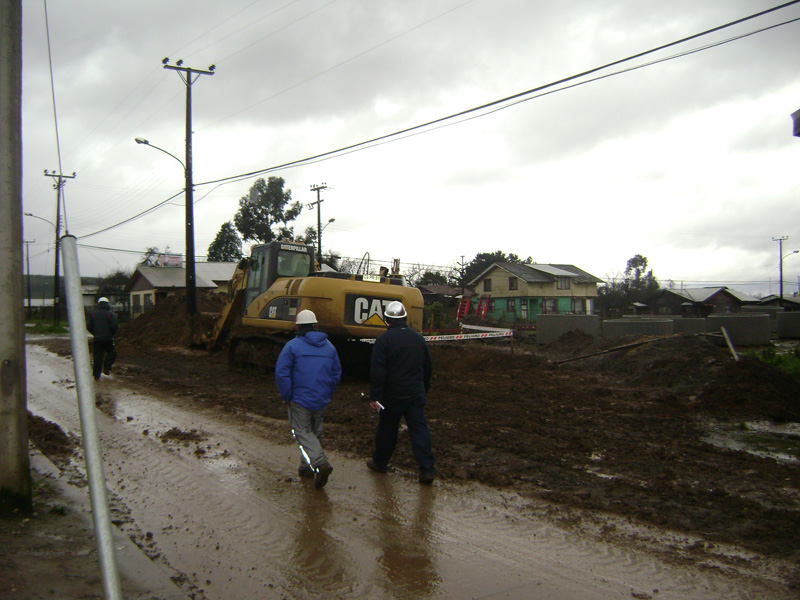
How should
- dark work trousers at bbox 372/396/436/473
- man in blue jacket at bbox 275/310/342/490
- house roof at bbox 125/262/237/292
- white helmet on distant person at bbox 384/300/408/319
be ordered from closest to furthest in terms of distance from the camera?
1. man in blue jacket at bbox 275/310/342/490
2. dark work trousers at bbox 372/396/436/473
3. white helmet on distant person at bbox 384/300/408/319
4. house roof at bbox 125/262/237/292

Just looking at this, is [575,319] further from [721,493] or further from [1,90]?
[1,90]

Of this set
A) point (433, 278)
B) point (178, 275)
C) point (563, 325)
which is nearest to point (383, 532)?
point (563, 325)

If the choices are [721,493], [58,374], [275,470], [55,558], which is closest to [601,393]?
[721,493]

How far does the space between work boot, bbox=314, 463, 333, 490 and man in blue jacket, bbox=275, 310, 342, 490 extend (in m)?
0.04

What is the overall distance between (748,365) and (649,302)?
57.7m

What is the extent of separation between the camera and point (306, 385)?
6.18m

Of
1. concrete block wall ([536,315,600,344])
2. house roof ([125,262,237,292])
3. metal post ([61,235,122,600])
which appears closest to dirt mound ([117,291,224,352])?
concrete block wall ([536,315,600,344])

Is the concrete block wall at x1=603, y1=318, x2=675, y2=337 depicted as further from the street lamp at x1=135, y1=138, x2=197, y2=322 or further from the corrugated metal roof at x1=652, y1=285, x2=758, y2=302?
the corrugated metal roof at x1=652, y1=285, x2=758, y2=302

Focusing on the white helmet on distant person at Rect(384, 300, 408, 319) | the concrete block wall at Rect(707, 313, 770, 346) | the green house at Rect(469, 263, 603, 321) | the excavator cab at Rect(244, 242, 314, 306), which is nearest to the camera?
the white helmet on distant person at Rect(384, 300, 408, 319)

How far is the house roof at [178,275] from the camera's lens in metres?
47.8

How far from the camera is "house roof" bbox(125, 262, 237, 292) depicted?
157ft

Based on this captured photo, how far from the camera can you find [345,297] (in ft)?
39.7

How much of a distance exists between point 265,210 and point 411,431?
170ft

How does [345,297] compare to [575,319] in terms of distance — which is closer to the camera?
[345,297]
